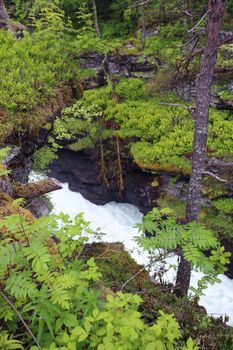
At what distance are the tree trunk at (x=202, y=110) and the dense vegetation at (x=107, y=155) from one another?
273 millimetres

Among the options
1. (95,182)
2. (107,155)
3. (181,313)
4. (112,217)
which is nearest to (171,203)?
(112,217)

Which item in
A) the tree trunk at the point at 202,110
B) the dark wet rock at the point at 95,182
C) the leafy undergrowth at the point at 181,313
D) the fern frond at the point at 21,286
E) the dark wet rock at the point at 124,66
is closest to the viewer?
the fern frond at the point at 21,286

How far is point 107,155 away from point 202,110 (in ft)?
29.5

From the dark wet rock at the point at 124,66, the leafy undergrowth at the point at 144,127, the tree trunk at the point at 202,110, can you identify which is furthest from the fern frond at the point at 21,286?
the dark wet rock at the point at 124,66

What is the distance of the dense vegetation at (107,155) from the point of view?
2475mm

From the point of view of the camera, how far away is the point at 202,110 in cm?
656

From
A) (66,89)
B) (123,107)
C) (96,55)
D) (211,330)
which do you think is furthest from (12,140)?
(96,55)

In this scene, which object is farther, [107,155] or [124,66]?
[124,66]

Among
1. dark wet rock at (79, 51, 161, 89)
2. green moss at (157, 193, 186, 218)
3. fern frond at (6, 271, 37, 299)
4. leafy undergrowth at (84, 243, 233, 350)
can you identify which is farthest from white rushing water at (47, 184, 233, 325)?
fern frond at (6, 271, 37, 299)

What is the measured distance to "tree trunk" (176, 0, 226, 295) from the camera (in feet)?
19.8

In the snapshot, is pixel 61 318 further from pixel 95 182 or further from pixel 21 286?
pixel 95 182

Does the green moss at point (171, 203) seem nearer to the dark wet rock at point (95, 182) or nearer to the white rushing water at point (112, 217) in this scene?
the dark wet rock at point (95, 182)

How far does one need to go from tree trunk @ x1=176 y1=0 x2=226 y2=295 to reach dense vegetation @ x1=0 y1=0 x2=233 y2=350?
0.90ft

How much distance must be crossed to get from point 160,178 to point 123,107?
455 centimetres
